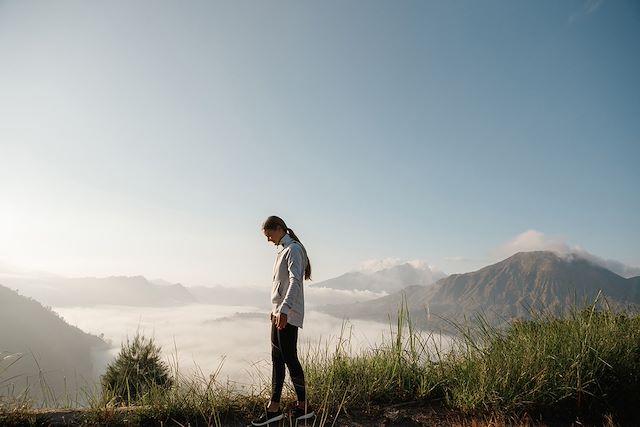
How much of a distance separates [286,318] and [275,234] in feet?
3.26

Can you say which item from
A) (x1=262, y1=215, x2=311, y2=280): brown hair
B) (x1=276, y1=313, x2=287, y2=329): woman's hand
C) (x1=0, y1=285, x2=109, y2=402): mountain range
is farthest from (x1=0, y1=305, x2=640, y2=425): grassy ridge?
(x1=0, y1=285, x2=109, y2=402): mountain range

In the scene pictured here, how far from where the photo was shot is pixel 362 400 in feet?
13.7

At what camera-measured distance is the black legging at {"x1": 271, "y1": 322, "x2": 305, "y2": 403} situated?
3760 millimetres

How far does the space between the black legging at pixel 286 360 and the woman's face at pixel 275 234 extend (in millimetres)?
985

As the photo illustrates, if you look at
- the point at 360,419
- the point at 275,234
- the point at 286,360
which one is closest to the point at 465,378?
the point at 360,419

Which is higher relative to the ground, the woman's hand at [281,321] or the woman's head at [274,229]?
the woman's head at [274,229]

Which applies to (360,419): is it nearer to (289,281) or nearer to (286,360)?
(286,360)

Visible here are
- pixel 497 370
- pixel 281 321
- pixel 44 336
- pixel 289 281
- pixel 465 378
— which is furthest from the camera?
pixel 44 336

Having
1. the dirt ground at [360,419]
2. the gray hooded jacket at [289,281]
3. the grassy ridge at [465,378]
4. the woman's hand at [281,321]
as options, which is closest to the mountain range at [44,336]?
the dirt ground at [360,419]

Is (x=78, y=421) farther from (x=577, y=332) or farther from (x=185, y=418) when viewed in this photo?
(x=577, y=332)

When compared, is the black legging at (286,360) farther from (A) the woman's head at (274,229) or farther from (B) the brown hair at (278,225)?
(A) the woman's head at (274,229)

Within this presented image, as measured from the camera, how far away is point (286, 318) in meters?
3.68

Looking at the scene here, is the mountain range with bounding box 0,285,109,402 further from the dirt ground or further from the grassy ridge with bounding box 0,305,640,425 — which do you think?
the grassy ridge with bounding box 0,305,640,425

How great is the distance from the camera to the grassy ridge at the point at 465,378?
152 inches
